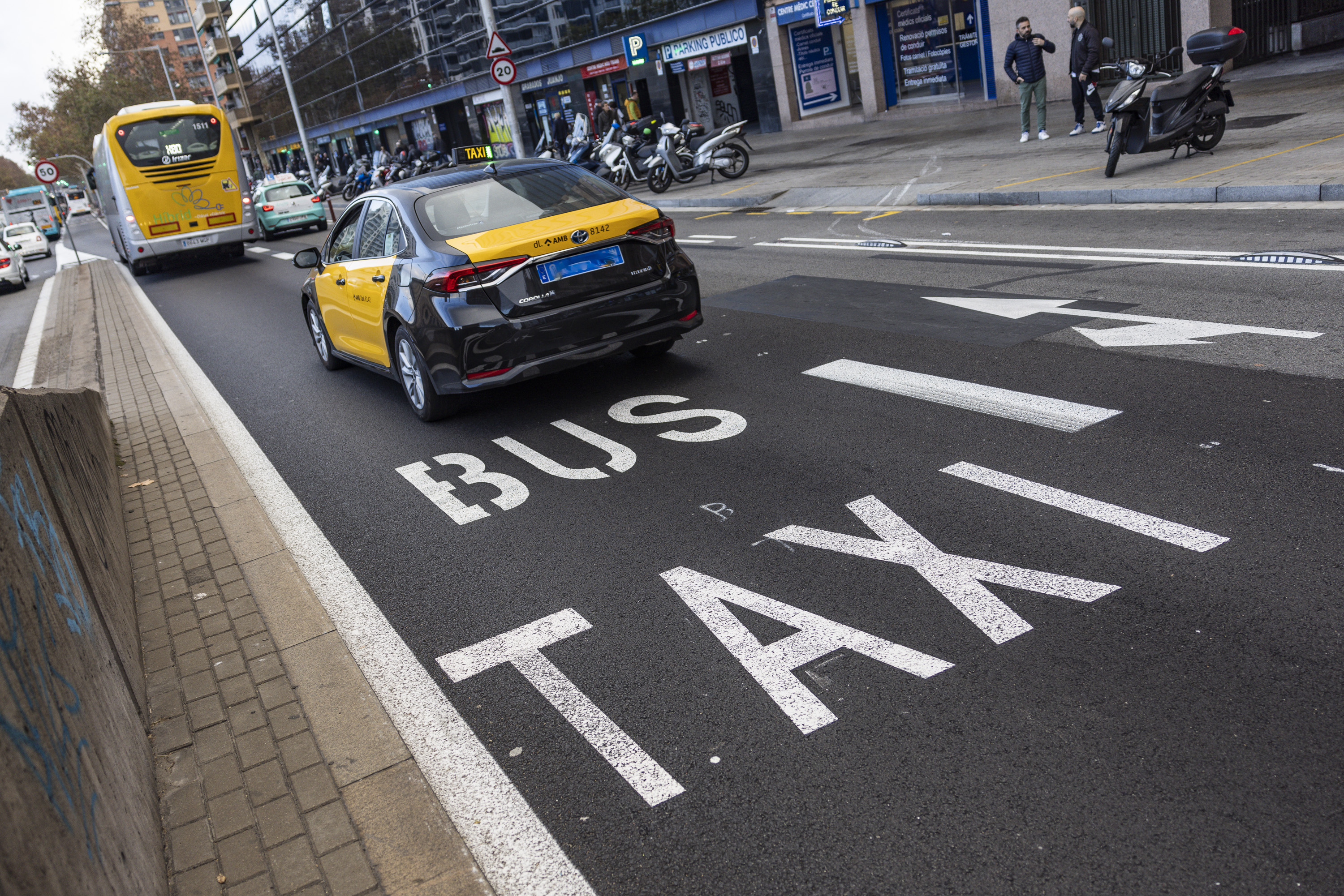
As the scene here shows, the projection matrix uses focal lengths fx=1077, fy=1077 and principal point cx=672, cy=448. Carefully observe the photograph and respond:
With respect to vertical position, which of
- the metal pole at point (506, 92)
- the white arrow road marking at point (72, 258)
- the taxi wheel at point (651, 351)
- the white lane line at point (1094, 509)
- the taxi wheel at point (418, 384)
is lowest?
the white lane line at point (1094, 509)

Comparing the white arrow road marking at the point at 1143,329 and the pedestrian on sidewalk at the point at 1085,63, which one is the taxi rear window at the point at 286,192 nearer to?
the pedestrian on sidewalk at the point at 1085,63

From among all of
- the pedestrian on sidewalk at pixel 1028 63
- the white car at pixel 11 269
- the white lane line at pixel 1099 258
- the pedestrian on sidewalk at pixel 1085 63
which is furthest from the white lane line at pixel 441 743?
the white car at pixel 11 269

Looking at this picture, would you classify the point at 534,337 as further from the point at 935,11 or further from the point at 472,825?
the point at 935,11

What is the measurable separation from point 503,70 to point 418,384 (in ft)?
51.9

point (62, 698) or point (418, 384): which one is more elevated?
point (62, 698)

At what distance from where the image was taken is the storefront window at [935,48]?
25609mm

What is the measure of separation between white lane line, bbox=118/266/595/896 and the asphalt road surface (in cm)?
7

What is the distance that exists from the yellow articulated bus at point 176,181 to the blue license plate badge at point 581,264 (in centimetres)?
2015

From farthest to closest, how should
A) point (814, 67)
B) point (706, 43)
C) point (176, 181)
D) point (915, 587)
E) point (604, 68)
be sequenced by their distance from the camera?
1. point (604, 68)
2. point (706, 43)
3. point (814, 67)
4. point (176, 181)
5. point (915, 587)

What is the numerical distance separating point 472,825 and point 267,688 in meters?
1.34

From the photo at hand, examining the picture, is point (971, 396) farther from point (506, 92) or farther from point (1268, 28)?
point (1268, 28)

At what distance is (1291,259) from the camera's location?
26.5 feet

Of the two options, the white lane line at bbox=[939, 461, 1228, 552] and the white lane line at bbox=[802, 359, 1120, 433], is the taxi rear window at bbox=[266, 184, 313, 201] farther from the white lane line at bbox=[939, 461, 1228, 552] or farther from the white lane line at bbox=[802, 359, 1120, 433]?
the white lane line at bbox=[939, 461, 1228, 552]

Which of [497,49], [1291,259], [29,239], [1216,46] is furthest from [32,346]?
[29,239]
